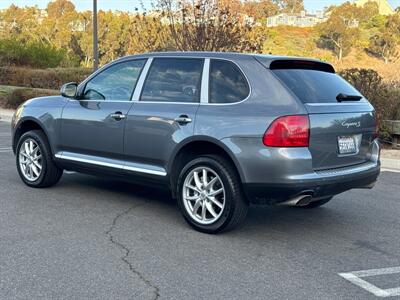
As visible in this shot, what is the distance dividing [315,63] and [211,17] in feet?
39.2

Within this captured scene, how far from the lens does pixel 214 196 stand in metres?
5.40

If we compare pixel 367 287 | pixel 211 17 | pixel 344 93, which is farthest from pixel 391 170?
pixel 211 17

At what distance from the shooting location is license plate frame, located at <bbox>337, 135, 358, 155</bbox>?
5.27 metres

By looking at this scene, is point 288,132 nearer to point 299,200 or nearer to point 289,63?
point 299,200

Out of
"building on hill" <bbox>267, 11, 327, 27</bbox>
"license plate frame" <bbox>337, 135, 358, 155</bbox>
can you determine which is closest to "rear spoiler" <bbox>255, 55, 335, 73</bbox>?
"license plate frame" <bbox>337, 135, 358, 155</bbox>

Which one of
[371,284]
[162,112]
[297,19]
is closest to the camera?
[371,284]

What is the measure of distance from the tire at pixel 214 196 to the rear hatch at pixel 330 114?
0.78 meters

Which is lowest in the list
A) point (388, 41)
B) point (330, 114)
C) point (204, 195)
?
point (388, 41)

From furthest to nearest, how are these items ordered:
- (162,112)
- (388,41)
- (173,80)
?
(388,41)
(173,80)
(162,112)

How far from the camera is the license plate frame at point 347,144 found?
17.3 feet

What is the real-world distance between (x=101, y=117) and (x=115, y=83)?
1.44ft

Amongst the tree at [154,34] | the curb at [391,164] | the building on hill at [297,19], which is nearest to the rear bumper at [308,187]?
the curb at [391,164]

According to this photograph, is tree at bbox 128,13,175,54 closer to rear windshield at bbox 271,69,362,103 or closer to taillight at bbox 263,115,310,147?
rear windshield at bbox 271,69,362,103

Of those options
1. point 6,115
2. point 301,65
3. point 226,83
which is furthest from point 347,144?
point 6,115
